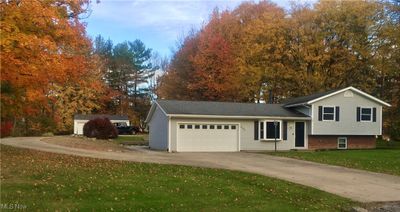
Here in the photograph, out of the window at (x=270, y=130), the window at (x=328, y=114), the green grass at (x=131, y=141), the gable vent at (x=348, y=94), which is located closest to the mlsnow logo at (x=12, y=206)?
the window at (x=270, y=130)

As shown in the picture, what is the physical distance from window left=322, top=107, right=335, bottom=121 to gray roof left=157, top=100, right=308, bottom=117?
1485 mm

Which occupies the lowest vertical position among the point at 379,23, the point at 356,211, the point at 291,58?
the point at 356,211

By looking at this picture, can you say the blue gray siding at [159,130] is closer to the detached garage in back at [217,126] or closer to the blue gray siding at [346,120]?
the detached garage in back at [217,126]

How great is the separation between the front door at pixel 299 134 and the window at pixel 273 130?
5.21 feet

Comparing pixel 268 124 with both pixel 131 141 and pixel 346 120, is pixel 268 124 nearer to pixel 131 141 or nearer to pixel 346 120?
pixel 346 120

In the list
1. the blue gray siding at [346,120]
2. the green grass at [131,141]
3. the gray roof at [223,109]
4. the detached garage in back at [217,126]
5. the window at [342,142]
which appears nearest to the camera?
the detached garage in back at [217,126]

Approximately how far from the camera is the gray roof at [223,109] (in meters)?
31.4

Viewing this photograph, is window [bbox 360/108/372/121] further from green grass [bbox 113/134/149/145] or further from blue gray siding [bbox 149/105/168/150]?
green grass [bbox 113/134/149/145]

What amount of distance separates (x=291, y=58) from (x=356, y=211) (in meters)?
35.3

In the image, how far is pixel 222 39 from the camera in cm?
5053

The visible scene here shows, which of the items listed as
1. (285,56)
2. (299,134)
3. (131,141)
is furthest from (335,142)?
(131,141)

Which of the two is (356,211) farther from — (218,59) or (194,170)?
(218,59)

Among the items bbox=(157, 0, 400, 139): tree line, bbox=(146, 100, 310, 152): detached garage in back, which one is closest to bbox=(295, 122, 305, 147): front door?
bbox=(146, 100, 310, 152): detached garage in back

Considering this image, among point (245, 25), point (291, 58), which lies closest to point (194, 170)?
point (291, 58)
